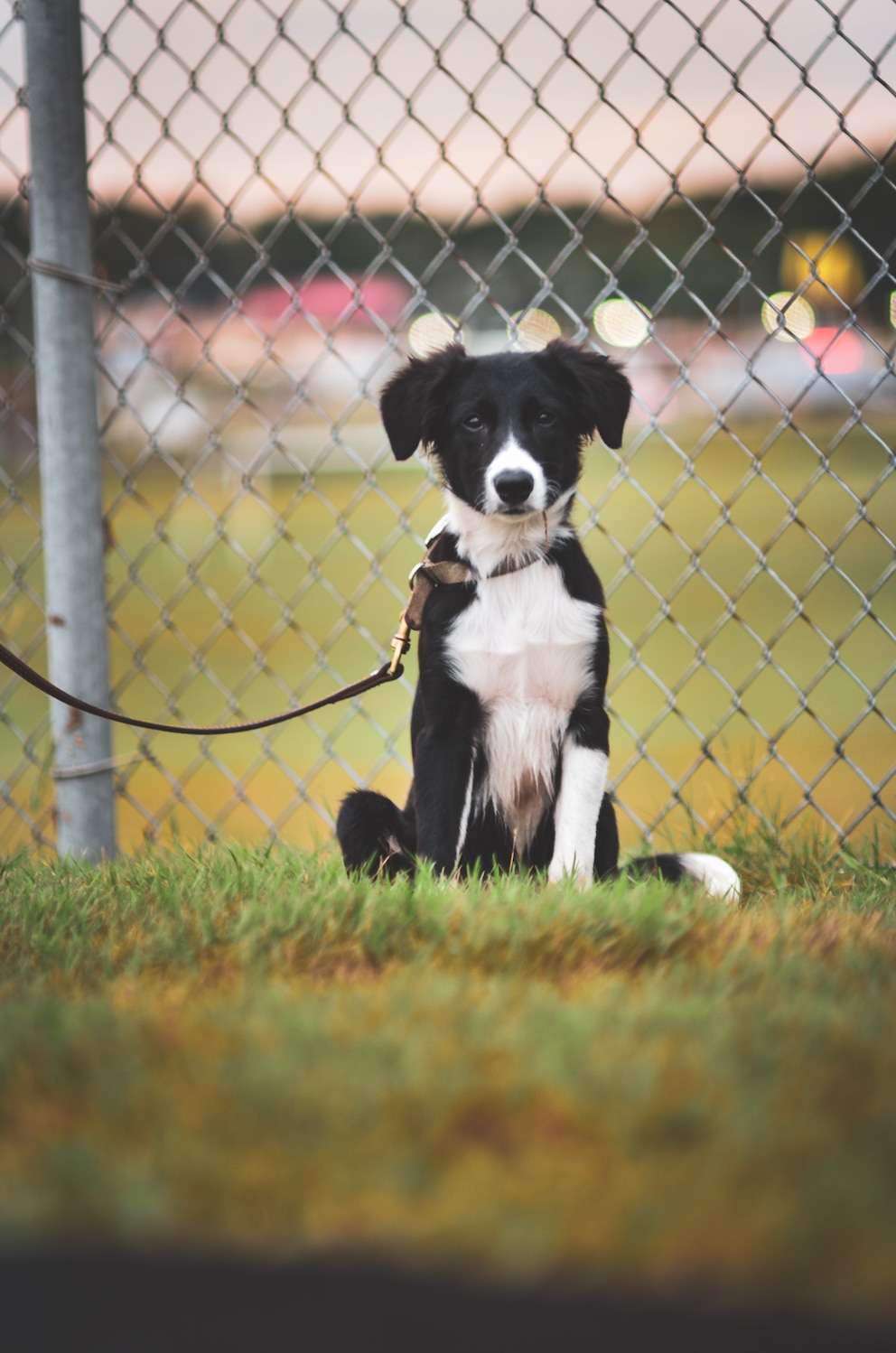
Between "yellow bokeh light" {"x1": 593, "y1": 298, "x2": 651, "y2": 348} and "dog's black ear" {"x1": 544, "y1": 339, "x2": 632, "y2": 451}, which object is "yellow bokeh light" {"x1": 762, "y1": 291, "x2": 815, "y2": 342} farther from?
"dog's black ear" {"x1": 544, "y1": 339, "x2": 632, "y2": 451}

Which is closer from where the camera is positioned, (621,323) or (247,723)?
(247,723)

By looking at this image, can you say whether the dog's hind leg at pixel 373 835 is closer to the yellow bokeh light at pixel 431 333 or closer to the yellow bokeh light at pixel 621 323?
the yellow bokeh light at pixel 431 333

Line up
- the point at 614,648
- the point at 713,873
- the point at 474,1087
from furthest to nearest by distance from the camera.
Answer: the point at 614,648
the point at 713,873
the point at 474,1087

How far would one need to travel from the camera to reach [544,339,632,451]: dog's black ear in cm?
247

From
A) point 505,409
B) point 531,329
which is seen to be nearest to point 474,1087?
point 505,409

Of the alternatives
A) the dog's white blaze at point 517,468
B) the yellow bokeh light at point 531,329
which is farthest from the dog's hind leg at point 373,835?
the yellow bokeh light at point 531,329

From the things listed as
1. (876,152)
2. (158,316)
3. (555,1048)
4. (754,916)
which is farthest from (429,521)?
(555,1048)

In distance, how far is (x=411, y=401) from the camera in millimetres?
2514

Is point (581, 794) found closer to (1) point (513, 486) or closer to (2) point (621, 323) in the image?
(1) point (513, 486)

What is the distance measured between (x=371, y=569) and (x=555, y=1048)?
1831mm

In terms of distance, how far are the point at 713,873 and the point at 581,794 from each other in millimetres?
349

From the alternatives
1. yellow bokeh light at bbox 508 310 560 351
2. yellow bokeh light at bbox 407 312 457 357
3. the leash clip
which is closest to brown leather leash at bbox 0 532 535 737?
the leash clip

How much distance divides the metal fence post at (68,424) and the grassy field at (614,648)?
0.45 ft

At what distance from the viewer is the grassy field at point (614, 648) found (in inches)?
117
